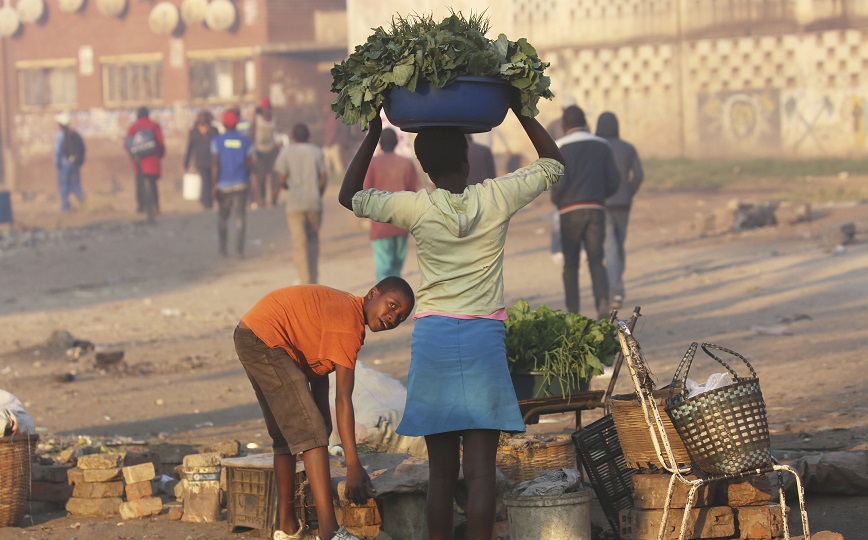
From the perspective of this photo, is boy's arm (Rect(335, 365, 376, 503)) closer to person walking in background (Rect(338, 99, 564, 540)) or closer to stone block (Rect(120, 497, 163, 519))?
person walking in background (Rect(338, 99, 564, 540))

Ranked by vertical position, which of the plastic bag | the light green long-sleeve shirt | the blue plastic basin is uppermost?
the blue plastic basin

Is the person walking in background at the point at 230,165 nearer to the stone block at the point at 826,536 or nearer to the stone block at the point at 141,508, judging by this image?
the stone block at the point at 141,508

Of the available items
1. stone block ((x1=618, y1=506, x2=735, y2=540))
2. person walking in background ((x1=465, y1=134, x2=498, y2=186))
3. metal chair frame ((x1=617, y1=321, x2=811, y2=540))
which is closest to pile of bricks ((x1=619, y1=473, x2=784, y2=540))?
stone block ((x1=618, y1=506, x2=735, y2=540))

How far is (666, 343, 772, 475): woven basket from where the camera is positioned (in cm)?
472

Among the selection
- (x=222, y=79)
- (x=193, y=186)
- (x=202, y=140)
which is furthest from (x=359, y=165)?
(x=222, y=79)

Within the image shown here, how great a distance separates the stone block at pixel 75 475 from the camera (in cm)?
652

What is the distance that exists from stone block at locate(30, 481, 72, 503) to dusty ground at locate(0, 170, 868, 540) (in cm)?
14

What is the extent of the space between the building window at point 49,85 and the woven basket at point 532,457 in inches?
1401

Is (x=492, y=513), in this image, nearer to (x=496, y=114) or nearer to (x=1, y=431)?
(x=496, y=114)

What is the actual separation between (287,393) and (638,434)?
1.46 m

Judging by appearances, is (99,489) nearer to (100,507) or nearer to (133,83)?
(100,507)

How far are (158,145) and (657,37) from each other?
11559 mm

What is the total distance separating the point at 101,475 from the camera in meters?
6.48

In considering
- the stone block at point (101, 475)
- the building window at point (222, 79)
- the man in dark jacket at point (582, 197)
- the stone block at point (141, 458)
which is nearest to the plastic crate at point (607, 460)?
the stone block at point (101, 475)
